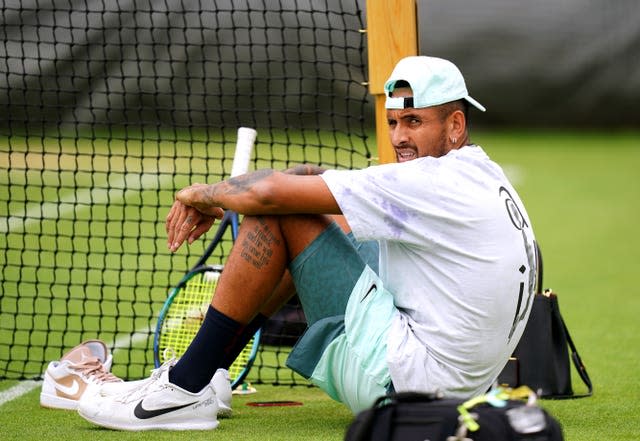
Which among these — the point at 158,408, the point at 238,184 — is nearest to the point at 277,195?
the point at 238,184

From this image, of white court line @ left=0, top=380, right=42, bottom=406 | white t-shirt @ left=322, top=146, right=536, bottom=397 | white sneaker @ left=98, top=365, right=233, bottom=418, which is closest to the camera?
white t-shirt @ left=322, top=146, right=536, bottom=397

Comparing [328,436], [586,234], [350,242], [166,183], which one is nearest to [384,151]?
[350,242]

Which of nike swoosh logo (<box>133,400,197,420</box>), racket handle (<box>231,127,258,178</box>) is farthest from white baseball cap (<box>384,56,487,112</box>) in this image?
nike swoosh logo (<box>133,400,197,420</box>)

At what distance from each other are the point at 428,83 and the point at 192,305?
1635 millimetres

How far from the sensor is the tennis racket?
503 cm

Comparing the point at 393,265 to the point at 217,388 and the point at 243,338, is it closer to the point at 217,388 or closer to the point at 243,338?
the point at 243,338

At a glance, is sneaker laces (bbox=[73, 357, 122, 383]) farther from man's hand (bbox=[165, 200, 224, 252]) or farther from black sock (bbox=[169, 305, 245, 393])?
man's hand (bbox=[165, 200, 224, 252])

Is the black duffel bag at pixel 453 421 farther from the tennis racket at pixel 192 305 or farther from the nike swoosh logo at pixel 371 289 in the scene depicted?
the tennis racket at pixel 192 305

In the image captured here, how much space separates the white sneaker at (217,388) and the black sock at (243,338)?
83 millimetres

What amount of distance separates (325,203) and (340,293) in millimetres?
330

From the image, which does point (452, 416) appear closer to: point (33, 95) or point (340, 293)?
point (340, 293)

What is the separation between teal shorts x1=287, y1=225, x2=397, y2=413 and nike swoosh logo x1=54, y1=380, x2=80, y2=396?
108 centimetres

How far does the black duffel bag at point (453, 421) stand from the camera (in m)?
3.30

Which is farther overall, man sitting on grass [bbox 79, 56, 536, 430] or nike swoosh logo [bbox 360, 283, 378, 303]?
nike swoosh logo [bbox 360, 283, 378, 303]
